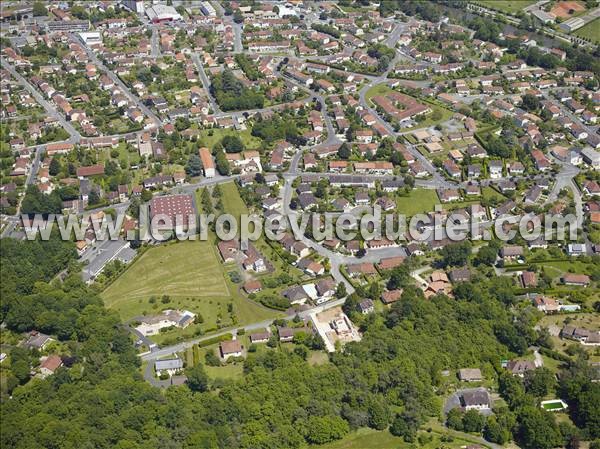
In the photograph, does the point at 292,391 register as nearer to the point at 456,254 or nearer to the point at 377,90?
the point at 456,254

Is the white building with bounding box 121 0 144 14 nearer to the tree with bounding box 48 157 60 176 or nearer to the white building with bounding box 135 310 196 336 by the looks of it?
the tree with bounding box 48 157 60 176

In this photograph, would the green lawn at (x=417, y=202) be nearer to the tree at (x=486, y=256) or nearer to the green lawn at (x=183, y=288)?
the tree at (x=486, y=256)

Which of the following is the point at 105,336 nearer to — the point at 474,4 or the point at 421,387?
the point at 421,387

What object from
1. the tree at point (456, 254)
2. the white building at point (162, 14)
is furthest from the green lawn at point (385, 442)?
the white building at point (162, 14)

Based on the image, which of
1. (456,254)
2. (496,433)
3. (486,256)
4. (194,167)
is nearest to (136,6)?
(194,167)

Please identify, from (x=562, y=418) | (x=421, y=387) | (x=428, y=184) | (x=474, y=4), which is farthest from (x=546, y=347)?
(x=474, y=4)

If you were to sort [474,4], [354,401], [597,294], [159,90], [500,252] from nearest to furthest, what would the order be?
[354,401], [597,294], [500,252], [159,90], [474,4]
